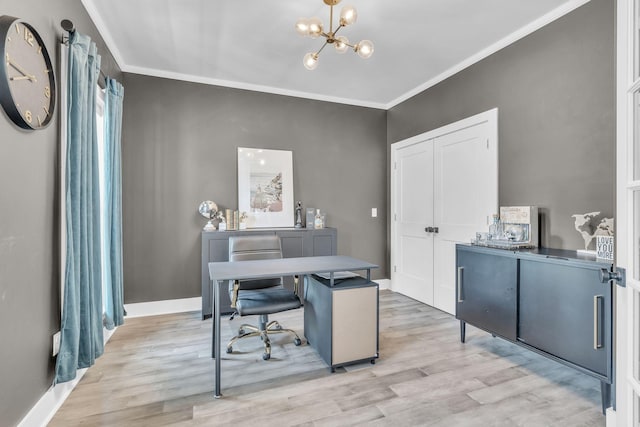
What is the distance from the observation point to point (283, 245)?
12.5 ft

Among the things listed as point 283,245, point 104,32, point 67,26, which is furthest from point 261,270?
point 104,32

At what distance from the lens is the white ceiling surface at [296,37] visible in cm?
246

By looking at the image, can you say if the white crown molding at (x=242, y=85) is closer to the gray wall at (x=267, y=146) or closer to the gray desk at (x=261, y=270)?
the gray wall at (x=267, y=146)

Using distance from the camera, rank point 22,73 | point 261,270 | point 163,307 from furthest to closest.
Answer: point 163,307, point 261,270, point 22,73

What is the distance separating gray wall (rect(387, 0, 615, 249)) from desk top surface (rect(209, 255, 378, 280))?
1.57 meters

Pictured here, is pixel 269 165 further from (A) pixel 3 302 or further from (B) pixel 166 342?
(A) pixel 3 302

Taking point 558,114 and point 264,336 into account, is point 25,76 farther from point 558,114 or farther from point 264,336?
point 558,114

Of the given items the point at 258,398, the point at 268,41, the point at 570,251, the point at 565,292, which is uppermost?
the point at 268,41

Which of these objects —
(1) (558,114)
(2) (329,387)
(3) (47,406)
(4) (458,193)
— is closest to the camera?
(3) (47,406)

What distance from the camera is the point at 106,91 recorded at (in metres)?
2.77

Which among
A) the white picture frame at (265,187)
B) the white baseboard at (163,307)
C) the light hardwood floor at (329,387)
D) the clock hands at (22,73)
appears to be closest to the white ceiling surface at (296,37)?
the white picture frame at (265,187)

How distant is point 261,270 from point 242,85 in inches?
105

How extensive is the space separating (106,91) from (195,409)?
265 cm

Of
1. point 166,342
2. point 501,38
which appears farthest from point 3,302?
point 501,38
